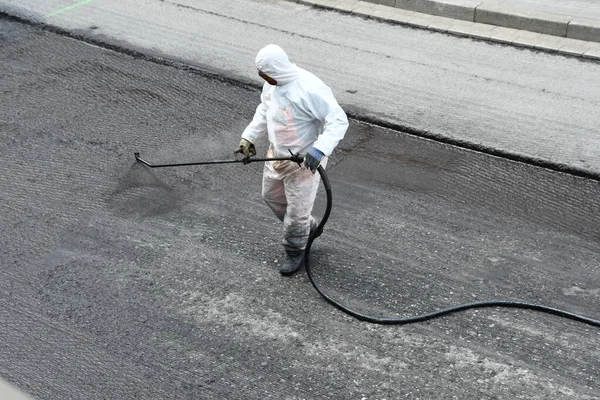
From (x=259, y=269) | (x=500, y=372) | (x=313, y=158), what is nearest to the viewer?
(x=500, y=372)

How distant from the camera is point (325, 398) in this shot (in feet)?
16.1

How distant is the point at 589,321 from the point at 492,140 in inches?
102

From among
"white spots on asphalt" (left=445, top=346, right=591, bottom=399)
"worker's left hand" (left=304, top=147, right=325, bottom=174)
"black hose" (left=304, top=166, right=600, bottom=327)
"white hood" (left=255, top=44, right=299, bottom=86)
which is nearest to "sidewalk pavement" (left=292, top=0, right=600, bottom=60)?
"black hose" (left=304, top=166, right=600, bottom=327)

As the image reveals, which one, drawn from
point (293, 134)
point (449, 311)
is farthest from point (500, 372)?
point (293, 134)

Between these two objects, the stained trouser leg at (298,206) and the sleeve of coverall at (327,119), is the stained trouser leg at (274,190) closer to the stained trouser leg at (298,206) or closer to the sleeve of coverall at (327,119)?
the stained trouser leg at (298,206)

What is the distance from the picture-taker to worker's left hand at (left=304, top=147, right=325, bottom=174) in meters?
5.38

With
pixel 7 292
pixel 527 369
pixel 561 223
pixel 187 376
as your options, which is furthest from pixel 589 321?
pixel 7 292

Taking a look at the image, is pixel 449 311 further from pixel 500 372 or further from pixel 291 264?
pixel 291 264

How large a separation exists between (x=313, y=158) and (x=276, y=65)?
0.64 meters

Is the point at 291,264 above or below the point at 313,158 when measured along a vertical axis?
below

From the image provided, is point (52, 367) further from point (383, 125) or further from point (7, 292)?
point (383, 125)

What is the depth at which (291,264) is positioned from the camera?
5988 mm

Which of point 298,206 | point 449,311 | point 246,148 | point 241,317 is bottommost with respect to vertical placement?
point 241,317

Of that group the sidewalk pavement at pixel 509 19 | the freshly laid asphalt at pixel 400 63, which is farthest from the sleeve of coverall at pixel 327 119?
the sidewalk pavement at pixel 509 19
